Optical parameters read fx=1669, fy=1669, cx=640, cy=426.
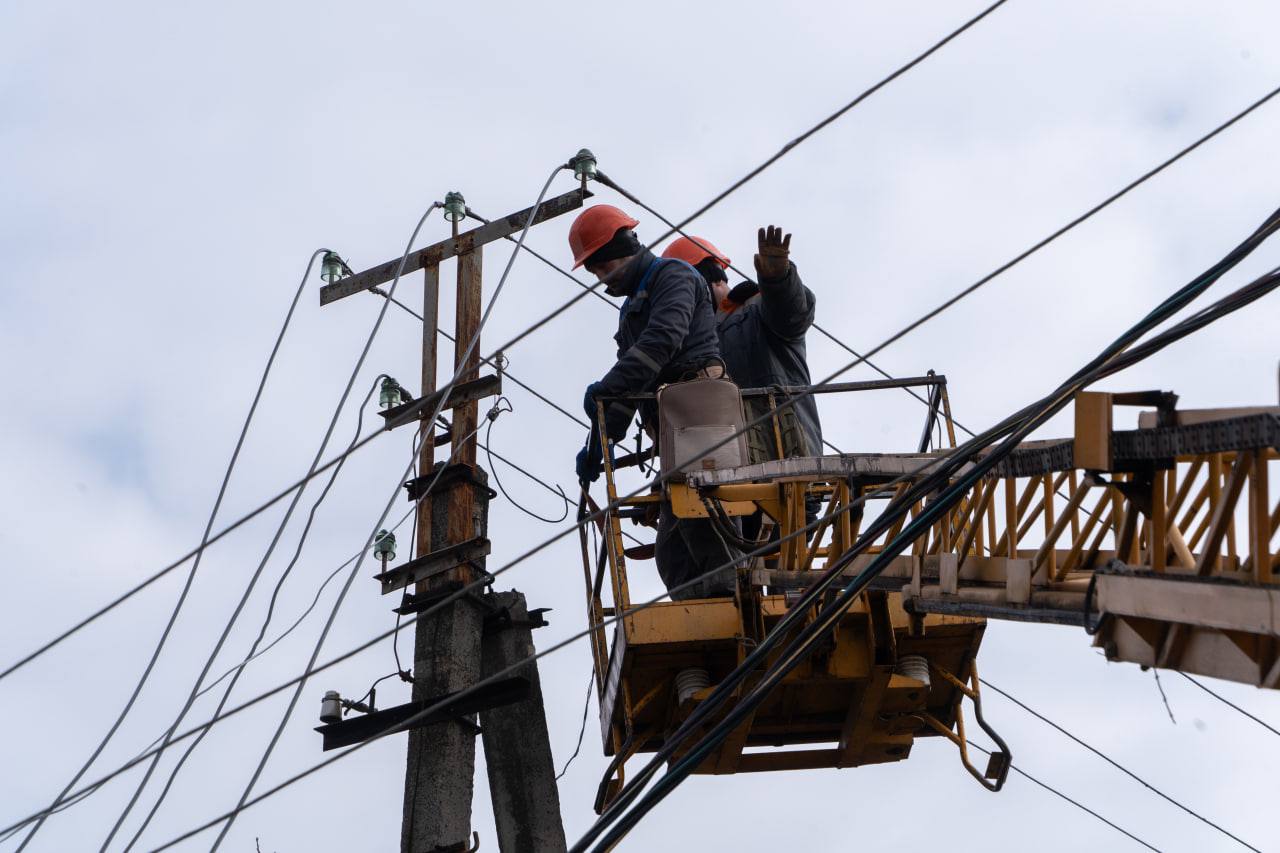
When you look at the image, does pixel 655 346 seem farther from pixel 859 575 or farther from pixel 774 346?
pixel 859 575

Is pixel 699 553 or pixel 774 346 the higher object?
pixel 774 346

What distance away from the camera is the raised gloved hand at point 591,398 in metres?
9.16

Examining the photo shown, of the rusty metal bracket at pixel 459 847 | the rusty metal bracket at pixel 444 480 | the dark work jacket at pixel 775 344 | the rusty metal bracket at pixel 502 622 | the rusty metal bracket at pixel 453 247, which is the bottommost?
the rusty metal bracket at pixel 459 847

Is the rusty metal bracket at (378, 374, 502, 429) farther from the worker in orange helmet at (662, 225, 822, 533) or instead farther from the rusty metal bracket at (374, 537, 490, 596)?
the worker in orange helmet at (662, 225, 822, 533)

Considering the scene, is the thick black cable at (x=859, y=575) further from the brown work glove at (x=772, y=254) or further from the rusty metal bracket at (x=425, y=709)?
the brown work glove at (x=772, y=254)

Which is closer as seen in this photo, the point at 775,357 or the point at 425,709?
the point at 425,709

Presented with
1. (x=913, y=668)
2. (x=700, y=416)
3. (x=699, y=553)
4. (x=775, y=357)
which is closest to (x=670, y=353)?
(x=700, y=416)

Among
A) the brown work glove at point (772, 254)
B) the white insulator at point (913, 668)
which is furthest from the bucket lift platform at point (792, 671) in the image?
the brown work glove at point (772, 254)

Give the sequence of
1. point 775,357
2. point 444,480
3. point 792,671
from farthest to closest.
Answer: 1. point 775,357
2. point 444,480
3. point 792,671

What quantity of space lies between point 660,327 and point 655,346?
4.2 inches

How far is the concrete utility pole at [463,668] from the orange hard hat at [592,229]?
4.8 inches

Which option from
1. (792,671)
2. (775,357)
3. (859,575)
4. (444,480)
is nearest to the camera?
(859,575)

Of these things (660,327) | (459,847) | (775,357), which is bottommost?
(459,847)

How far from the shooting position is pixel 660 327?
29.4 ft
